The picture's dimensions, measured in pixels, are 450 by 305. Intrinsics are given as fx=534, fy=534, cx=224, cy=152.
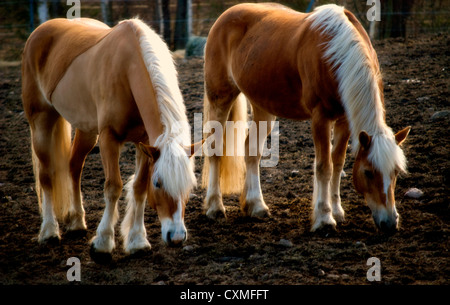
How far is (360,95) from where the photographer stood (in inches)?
158

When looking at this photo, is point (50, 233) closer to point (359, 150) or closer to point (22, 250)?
point (22, 250)

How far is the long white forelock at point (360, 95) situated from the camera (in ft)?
12.8

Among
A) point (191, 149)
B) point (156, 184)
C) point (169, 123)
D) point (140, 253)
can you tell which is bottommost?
point (140, 253)

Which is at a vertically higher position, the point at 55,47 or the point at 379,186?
the point at 55,47

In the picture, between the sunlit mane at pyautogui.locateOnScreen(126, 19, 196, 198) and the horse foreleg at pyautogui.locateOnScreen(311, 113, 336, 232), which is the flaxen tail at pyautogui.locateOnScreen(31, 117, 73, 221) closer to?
the sunlit mane at pyautogui.locateOnScreen(126, 19, 196, 198)

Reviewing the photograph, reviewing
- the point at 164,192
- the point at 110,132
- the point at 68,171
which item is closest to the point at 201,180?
the point at 68,171

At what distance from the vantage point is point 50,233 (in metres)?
4.66

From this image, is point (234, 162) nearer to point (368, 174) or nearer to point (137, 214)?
point (137, 214)

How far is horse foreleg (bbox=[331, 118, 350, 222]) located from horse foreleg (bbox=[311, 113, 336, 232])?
253 mm

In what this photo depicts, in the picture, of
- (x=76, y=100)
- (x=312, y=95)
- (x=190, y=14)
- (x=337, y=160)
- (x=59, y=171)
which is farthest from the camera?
(x=190, y=14)

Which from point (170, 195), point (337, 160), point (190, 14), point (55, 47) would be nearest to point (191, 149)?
point (170, 195)

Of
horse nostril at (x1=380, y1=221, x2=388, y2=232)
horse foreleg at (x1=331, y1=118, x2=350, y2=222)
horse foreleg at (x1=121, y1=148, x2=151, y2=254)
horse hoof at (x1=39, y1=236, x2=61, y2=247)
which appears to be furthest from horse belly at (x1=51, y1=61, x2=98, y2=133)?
horse nostril at (x1=380, y1=221, x2=388, y2=232)

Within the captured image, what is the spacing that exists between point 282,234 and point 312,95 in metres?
1.21
